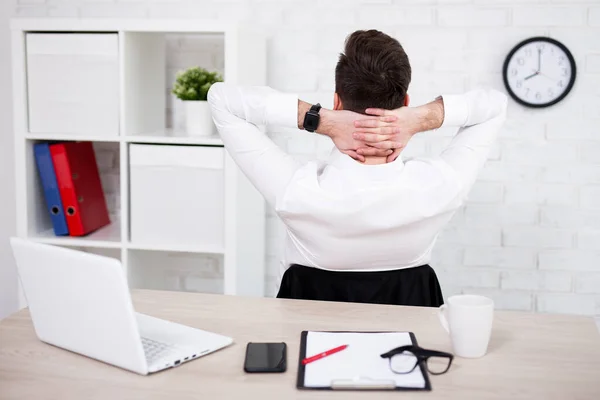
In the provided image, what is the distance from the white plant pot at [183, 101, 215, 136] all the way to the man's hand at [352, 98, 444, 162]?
1.17 metres

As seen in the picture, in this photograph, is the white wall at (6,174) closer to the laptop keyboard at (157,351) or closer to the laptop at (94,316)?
the laptop at (94,316)

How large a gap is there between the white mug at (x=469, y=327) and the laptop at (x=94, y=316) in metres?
0.41

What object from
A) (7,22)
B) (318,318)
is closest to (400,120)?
(318,318)

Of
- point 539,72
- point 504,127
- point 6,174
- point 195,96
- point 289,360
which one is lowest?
point 289,360

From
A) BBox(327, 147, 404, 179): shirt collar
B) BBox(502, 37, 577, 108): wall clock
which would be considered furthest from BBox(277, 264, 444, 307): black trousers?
BBox(502, 37, 577, 108): wall clock

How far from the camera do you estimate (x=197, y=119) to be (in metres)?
2.91

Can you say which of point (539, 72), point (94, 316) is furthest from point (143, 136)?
point (94, 316)

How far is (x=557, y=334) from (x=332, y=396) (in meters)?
0.54

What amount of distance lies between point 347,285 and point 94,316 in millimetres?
661

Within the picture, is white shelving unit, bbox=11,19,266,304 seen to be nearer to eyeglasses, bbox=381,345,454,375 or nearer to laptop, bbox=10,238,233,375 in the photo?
laptop, bbox=10,238,233,375

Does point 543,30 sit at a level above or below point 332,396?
above

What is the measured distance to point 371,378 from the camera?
123 centimetres

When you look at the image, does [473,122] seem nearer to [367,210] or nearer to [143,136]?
[367,210]

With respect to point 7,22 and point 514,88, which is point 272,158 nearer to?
point 514,88
